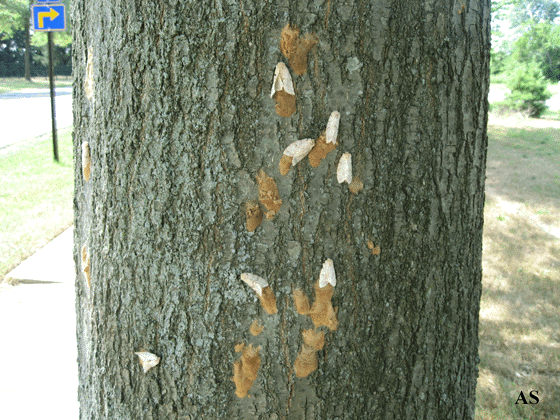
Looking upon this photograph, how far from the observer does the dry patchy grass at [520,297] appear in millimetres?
2948

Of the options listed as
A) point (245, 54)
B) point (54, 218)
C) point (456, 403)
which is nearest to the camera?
point (245, 54)

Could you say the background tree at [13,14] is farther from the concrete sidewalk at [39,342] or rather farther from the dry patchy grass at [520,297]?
the dry patchy grass at [520,297]

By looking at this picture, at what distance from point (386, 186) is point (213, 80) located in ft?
1.58

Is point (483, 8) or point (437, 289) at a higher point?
point (483, 8)

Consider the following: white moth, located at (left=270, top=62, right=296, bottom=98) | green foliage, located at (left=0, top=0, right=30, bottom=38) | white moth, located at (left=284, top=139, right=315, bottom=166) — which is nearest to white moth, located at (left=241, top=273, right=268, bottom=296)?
white moth, located at (left=284, top=139, right=315, bottom=166)

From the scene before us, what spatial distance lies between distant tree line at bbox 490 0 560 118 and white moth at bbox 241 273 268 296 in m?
15.6

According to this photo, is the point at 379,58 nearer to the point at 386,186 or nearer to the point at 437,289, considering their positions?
the point at 386,186

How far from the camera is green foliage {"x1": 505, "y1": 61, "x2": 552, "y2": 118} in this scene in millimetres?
16500

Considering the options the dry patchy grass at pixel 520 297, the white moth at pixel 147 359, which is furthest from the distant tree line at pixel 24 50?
the white moth at pixel 147 359

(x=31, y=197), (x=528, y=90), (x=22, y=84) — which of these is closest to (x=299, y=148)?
(x=31, y=197)

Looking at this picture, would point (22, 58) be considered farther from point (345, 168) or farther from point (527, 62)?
point (345, 168)

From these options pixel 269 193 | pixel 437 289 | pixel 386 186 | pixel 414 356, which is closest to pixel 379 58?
pixel 386 186

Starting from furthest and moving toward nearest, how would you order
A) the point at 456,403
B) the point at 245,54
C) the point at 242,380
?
the point at 456,403 < the point at 242,380 < the point at 245,54

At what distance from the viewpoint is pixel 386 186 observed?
3.74 ft
